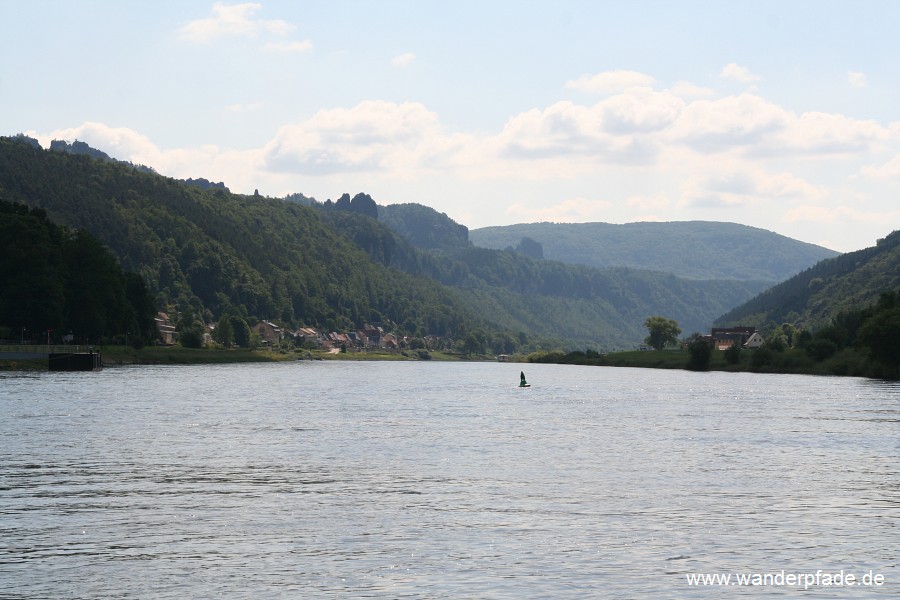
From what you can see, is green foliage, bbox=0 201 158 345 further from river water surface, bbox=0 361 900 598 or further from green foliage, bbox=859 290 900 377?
green foliage, bbox=859 290 900 377

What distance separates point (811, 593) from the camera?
94.9 ft

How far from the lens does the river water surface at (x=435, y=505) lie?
30281 mm

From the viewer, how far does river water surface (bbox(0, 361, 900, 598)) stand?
30.3m

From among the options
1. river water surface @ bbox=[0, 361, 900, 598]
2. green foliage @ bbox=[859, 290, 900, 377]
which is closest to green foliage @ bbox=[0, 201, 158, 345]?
river water surface @ bbox=[0, 361, 900, 598]

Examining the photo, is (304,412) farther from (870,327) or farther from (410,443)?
(870,327)

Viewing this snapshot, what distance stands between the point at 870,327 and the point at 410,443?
121 metres

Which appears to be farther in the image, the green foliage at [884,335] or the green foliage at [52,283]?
the green foliage at [52,283]

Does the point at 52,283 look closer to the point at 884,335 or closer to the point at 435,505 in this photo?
the point at 884,335

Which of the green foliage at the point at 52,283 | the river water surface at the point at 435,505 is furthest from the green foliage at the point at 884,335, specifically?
the green foliage at the point at 52,283

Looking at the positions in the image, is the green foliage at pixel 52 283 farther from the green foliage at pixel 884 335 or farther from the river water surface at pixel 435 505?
the green foliage at pixel 884 335

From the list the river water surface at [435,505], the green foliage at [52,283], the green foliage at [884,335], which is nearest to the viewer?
the river water surface at [435,505]

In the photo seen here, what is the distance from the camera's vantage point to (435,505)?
4262 cm

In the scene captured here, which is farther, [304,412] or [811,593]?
[304,412]

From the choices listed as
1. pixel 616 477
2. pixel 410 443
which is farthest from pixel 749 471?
pixel 410 443
